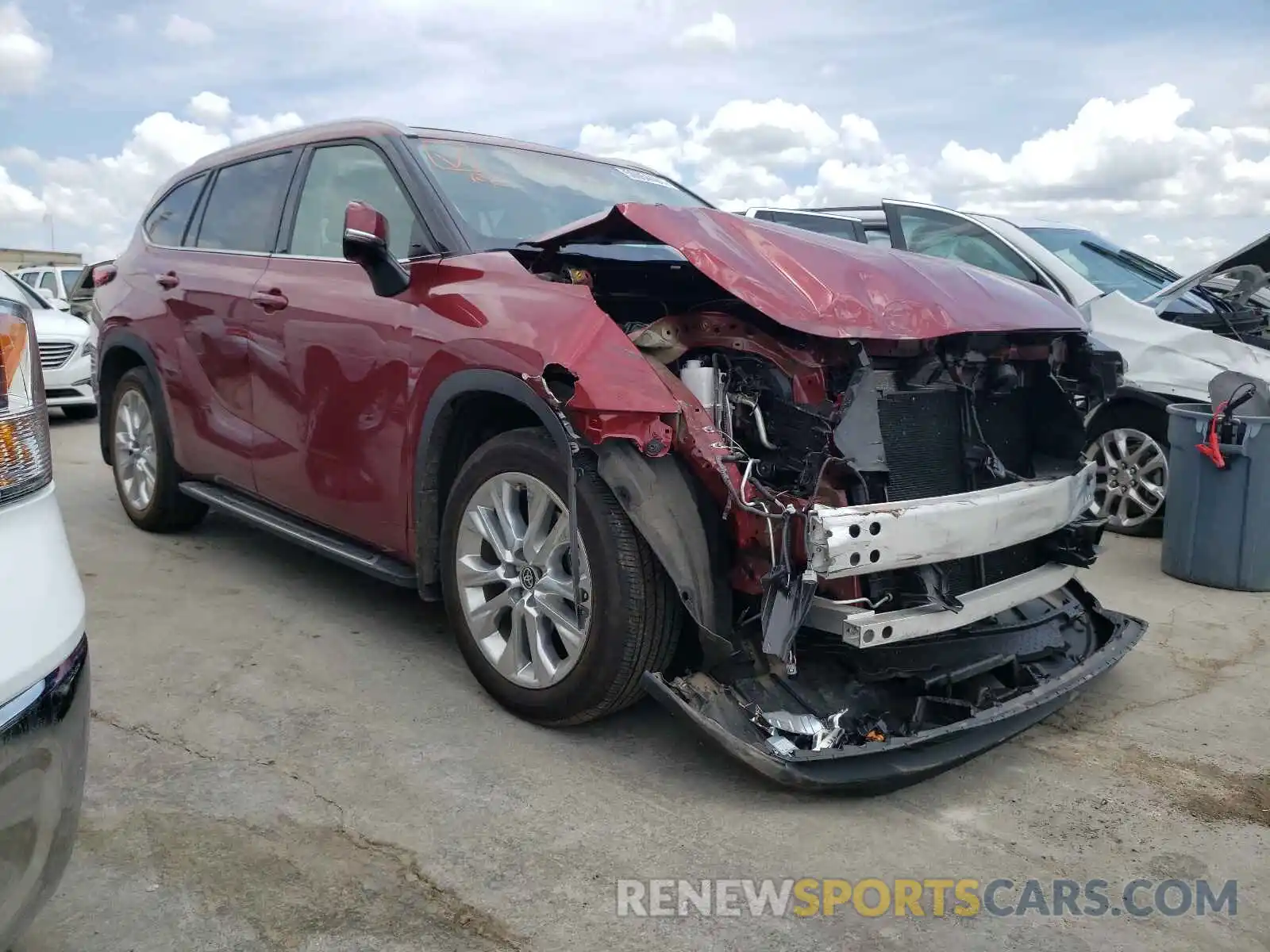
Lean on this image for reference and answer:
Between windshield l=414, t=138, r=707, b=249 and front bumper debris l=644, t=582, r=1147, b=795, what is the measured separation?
1636 mm

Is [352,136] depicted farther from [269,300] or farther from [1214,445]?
[1214,445]

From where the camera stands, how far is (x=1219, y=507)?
5.09 m

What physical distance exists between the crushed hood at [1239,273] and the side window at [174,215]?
5293mm

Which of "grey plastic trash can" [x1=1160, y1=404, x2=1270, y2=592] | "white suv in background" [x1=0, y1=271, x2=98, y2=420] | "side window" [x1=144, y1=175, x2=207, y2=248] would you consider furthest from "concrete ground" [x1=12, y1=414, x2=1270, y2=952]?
"white suv in background" [x1=0, y1=271, x2=98, y2=420]

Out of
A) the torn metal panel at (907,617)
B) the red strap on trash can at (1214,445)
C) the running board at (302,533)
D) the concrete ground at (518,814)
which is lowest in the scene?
the concrete ground at (518,814)

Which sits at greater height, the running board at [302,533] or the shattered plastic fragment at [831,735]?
the running board at [302,533]

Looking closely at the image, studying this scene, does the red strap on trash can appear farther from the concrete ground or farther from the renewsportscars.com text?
the renewsportscars.com text

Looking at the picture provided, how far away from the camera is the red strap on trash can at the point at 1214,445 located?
5.02m

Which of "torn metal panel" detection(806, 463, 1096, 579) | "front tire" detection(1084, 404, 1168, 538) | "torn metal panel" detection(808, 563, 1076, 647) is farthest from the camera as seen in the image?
"front tire" detection(1084, 404, 1168, 538)

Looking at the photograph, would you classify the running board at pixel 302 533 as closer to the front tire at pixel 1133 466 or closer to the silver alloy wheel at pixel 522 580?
the silver alloy wheel at pixel 522 580

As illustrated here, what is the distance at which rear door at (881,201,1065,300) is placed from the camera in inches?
255

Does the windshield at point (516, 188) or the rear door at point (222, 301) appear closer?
the windshield at point (516, 188)

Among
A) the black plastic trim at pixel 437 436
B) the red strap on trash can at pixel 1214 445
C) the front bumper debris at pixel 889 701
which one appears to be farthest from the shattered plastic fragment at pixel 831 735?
the red strap on trash can at pixel 1214 445

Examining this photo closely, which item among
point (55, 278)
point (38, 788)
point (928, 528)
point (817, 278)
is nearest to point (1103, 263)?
point (817, 278)
